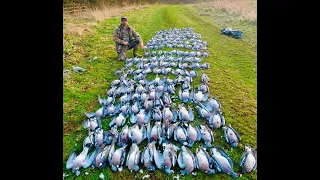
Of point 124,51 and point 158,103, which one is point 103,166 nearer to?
point 158,103

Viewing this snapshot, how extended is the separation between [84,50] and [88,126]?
19.6ft

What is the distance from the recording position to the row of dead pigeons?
4.02 m

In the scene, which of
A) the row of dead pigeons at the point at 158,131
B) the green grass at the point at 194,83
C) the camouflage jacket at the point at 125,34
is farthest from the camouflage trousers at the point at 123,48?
the row of dead pigeons at the point at 158,131

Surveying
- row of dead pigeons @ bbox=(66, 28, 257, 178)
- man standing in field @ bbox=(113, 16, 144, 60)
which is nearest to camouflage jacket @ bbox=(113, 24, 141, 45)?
man standing in field @ bbox=(113, 16, 144, 60)

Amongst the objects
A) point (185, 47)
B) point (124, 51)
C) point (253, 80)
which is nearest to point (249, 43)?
point (185, 47)

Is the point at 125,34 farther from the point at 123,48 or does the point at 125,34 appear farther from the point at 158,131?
the point at 158,131

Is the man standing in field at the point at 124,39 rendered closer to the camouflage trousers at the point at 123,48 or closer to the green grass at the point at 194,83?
the camouflage trousers at the point at 123,48

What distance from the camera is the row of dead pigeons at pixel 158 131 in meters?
4.02

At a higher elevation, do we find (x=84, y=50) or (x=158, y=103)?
(x=84, y=50)

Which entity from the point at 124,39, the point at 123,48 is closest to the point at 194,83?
the point at 123,48

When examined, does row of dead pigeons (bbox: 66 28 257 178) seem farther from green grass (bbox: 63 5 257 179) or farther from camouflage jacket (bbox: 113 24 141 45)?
camouflage jacket (bbox: 113 24 141 45)

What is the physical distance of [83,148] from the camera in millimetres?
4520

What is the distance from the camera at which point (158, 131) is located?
4.59 metres
